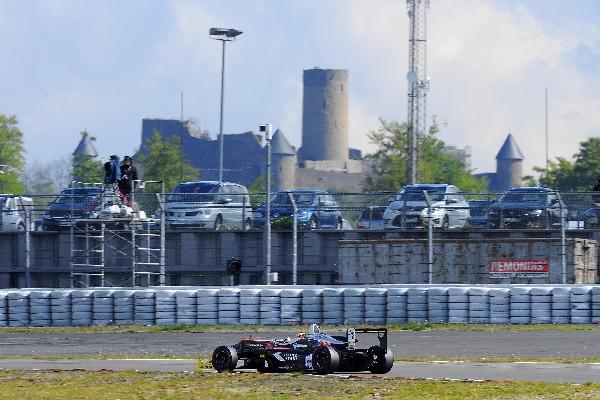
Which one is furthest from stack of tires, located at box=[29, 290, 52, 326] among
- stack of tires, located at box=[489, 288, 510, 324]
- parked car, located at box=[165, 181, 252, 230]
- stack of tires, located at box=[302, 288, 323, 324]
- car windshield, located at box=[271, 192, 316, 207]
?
stack of tires, located at box=[489, 288, 510, 324]

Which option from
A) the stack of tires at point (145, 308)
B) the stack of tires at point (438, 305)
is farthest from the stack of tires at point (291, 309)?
the stack of tires at point (145, 308)

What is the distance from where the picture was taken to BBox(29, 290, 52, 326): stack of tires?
30578mm

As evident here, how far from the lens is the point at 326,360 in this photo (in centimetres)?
1862

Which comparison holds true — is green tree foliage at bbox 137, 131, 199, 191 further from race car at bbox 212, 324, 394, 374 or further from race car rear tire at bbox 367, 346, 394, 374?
race car rear tire at bbox 367, 346, 394, 374

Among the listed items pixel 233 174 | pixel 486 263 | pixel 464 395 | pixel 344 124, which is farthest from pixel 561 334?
pixel 344 124

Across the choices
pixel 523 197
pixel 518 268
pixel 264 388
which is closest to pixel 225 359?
pixel 264 388

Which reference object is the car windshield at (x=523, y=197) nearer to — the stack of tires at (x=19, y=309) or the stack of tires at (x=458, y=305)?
the stack of tires at (x=458, y=305)

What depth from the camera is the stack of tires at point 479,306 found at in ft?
94.8

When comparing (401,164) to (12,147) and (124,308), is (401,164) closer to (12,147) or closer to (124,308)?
(12,147)

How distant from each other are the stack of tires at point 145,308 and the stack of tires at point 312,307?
11.6 ft

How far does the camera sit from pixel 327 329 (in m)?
28.6

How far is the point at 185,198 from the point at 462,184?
8155cm

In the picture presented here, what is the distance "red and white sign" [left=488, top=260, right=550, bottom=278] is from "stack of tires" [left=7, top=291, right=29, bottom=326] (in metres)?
12.2

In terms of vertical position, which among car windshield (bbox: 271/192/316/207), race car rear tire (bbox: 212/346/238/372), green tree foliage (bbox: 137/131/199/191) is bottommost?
race car rear tire (bbox: 212/346/238/372)
